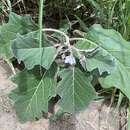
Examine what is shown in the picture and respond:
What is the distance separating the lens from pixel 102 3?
2016 mm

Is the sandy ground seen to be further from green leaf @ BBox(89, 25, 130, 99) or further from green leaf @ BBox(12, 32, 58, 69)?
green leaf @ BBox(12, 32, 58, 69)

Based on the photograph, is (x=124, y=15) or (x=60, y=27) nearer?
(x=124, y=15)

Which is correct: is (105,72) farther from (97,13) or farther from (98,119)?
(97,13)

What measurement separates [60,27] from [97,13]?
175mm

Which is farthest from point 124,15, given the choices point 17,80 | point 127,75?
point 17,80

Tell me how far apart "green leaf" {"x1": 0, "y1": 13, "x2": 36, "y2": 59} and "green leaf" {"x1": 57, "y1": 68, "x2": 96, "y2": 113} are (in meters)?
0.26

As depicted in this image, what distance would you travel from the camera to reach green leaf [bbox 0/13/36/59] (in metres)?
1.87

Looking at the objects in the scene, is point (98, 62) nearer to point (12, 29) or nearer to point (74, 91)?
point (74, 91)

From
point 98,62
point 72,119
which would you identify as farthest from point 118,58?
point 72,119

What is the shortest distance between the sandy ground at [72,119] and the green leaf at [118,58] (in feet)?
0.51

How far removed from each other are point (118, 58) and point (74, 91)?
9.2 inches

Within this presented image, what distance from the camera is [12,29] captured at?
6.16ft

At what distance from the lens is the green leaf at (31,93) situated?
1.80 meters

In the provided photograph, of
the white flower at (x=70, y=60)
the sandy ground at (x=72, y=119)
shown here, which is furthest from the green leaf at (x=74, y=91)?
the sandy ground at (x=72, y=119)
